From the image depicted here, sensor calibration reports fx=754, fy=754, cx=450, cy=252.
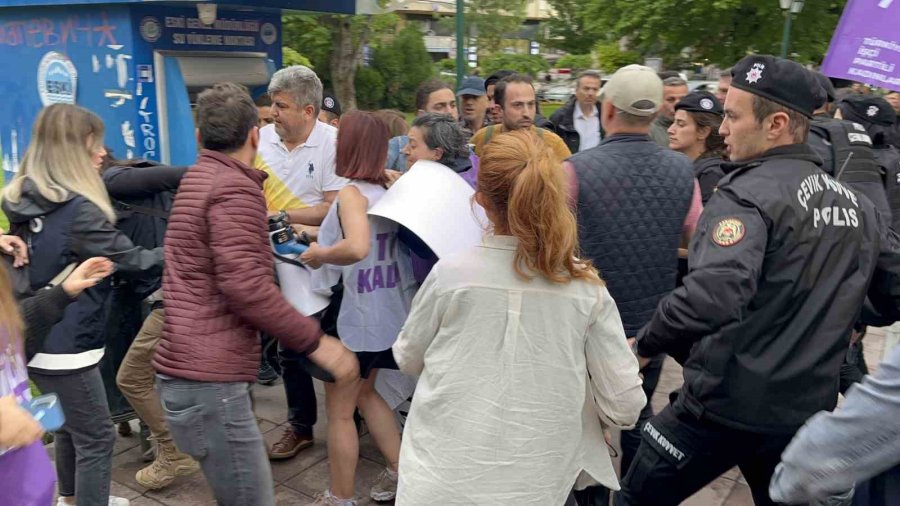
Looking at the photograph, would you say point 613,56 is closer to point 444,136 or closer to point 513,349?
point 444,136

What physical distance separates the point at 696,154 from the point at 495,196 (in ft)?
8.24

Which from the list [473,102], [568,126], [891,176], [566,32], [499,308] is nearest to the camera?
[499,308]

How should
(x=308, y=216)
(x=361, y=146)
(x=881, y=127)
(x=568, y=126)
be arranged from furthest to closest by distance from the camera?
(x=568, y=126), (x=881, y=127), (x=308, y=216), (x=361, y=146)

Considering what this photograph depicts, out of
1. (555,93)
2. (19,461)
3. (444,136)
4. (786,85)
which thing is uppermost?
(786,85)

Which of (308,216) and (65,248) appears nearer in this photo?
(65,248)

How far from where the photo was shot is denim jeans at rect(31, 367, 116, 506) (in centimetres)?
282

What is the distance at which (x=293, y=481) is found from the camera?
12.2ft

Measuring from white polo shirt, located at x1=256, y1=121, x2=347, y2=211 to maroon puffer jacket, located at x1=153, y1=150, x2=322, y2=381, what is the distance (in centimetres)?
149

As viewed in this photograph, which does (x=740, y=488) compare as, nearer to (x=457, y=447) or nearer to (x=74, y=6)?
(x=457, y=447)

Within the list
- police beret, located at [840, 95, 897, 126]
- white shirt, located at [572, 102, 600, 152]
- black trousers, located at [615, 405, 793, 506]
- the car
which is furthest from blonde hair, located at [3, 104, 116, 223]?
the car

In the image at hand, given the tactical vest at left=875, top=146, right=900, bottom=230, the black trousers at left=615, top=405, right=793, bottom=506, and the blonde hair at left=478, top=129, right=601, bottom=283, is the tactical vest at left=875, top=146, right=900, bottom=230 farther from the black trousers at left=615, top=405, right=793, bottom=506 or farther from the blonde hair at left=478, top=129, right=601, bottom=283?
the blonde hair at left=478, top=129, right=601, bottom=283

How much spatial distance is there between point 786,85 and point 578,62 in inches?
1910

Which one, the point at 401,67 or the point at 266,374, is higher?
the point at 401,67

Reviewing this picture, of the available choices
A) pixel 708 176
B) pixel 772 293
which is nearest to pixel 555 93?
pixel 708 176
